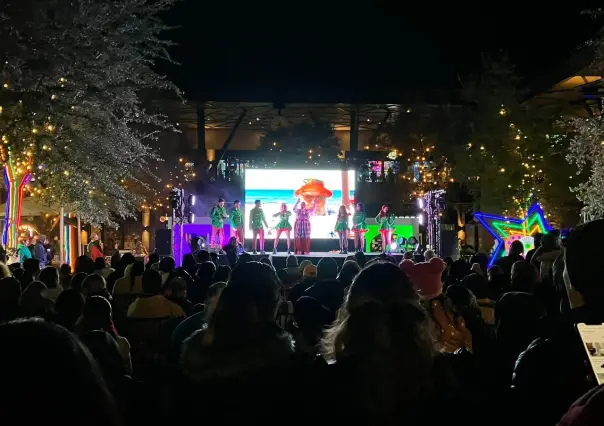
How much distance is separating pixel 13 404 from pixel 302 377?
1752 millimetres

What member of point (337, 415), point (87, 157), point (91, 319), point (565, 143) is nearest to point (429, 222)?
point (565, 143)

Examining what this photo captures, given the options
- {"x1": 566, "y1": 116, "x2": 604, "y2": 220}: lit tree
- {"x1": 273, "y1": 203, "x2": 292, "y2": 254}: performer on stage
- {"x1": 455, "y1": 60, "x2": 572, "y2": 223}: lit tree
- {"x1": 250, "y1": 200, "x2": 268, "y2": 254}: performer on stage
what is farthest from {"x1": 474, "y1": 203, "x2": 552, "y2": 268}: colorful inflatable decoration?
{"x1": 455, "y1": 60, "x2": 572, "y2": 223}: lit tree

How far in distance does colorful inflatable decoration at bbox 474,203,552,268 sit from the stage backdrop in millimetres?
8821

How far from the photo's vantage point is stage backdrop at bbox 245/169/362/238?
21.9 m

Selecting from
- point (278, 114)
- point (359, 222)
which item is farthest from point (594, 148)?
point (278, 114)

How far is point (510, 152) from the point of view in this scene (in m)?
24.2

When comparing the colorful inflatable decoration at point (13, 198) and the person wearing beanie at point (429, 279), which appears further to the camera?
the colorful inflatable decoration at point (13, 198)

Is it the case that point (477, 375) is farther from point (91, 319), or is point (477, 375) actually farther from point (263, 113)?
point (263, 113)

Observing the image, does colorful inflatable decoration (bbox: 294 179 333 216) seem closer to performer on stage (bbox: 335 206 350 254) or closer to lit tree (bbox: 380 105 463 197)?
performer on stage (bbox: 335 206 350 254)

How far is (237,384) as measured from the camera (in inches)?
110

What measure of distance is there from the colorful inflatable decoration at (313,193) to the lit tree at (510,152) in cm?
666

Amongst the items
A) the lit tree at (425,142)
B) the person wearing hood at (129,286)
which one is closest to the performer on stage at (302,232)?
the lit tree at (425,142)

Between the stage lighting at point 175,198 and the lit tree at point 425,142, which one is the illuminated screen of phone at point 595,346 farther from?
the lit tree at point 425,142

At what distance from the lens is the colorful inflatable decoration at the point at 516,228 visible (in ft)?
41.3
